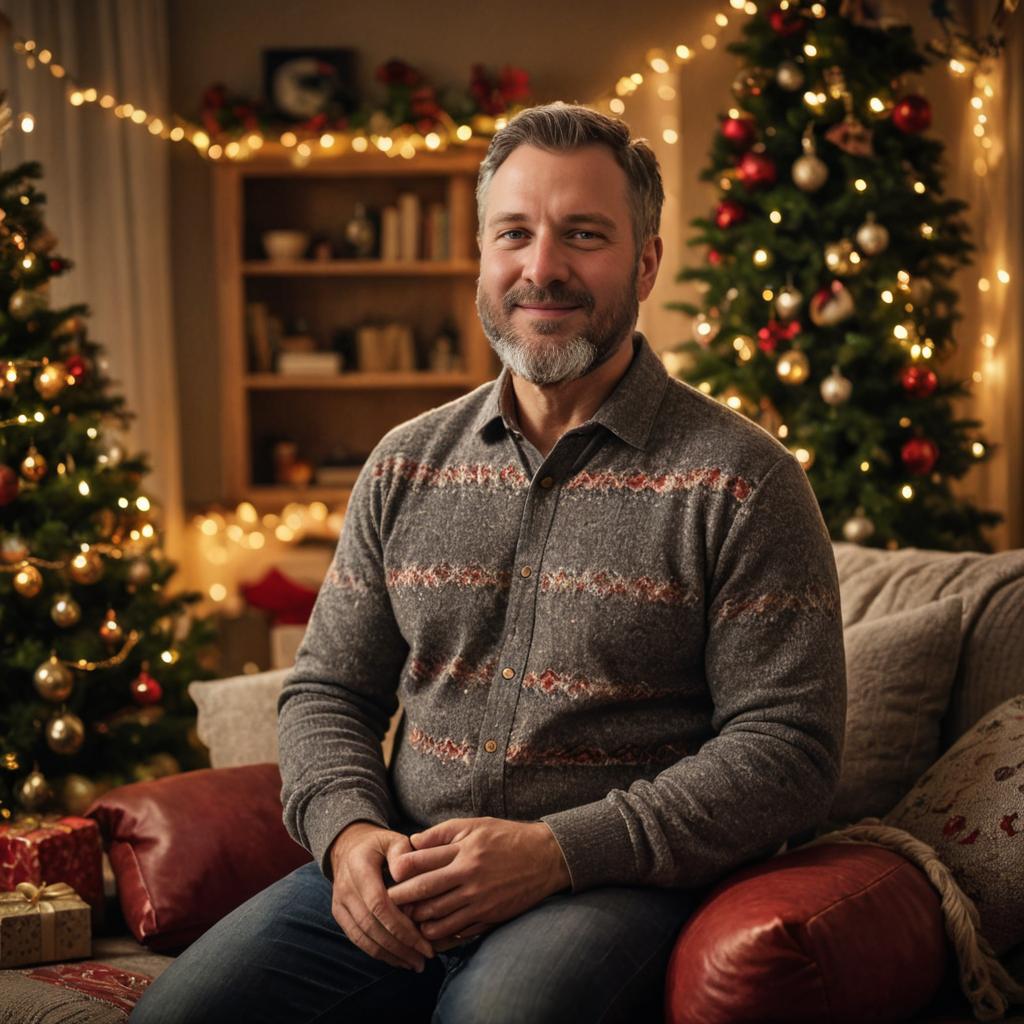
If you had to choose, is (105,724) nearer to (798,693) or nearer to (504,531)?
(504,531)

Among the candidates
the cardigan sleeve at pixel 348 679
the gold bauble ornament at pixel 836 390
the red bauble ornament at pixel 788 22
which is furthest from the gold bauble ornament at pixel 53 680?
the red bauble ornament at pixel 788 22

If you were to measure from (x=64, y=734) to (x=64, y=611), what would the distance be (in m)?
0.25

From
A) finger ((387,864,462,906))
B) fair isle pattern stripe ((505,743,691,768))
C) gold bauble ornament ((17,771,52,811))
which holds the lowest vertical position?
gold bauble ornament ((17,771,52,811))

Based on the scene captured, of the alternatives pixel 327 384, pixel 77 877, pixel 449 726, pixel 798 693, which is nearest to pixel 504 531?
pixel 449 726

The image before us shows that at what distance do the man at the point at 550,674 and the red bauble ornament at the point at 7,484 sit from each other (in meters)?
1.02

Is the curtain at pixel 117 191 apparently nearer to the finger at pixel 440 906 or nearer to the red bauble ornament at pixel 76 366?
the red bauble ornament at pixel 76 366

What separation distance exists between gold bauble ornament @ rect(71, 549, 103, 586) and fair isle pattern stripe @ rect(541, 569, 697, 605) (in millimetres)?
1389

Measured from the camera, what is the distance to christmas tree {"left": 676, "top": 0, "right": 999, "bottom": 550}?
3.65 metres

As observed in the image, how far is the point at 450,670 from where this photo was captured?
1756 mm

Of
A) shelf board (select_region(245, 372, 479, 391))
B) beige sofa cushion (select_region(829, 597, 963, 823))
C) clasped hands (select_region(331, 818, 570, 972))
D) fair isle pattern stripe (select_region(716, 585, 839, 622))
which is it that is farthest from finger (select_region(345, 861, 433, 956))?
shelf board (select_region(245, 372, 479, 391))

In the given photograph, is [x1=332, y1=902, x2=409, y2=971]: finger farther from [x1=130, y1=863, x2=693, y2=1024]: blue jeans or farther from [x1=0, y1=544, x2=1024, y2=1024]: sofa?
[x1=0, y1=544, x2=1024, y2=1024]: sofa

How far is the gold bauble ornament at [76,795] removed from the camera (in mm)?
2701

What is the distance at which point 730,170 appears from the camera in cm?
387

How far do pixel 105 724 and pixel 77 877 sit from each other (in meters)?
0.87
